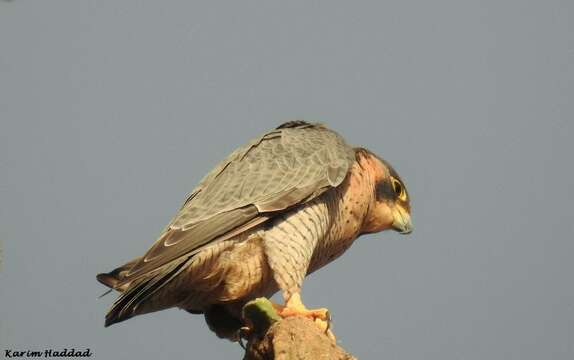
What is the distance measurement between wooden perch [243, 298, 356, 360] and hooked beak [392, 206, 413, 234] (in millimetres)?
1792

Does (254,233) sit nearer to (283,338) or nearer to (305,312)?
(305,312)

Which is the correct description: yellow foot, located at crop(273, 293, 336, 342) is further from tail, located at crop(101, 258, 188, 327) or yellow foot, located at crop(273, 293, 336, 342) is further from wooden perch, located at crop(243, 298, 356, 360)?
tail, located at crop(101, 258, 188, 327)

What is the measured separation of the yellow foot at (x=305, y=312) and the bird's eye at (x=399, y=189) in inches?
62.8

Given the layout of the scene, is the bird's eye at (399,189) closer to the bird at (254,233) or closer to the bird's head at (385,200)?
the bird's head at (385,200)

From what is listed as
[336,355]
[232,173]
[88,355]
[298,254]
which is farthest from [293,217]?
[88,355]

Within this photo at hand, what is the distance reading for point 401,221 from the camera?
622cm

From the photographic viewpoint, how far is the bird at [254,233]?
4.81 meters

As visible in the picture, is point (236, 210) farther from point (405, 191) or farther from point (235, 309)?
point (405, 191)

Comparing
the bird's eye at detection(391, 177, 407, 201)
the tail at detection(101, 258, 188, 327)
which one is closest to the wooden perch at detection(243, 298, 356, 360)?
the tail at detection(101, 258, 188, 327)

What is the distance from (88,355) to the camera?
728 centimetres

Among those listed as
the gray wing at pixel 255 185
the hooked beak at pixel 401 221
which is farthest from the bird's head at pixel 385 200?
the gray wing at pixel 255 185

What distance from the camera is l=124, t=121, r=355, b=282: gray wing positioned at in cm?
489

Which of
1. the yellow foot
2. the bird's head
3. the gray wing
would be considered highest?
the gray wing

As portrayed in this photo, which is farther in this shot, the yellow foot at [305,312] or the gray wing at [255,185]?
the gray wing at [255,185]
